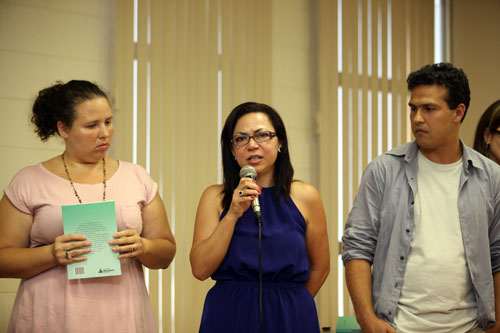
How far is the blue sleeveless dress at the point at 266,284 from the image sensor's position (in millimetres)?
2170

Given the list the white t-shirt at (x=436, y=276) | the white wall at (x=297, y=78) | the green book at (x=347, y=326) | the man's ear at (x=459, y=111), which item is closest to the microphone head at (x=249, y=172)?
the white t-shirt at (x=436, y=276)

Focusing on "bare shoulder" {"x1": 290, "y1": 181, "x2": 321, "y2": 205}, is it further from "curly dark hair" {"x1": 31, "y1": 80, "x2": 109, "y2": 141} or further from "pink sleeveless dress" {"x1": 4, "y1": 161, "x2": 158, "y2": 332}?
"curly dark hair" {"x1": 31, "y1": 80, "x2": 109, "y2": 141}

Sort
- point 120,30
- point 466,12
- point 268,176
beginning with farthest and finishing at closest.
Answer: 1. point 466,12
2. point 120,30
3. point 268,176

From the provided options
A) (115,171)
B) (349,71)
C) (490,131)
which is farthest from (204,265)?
(349,71)

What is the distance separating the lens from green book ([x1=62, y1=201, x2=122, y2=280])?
2258 mm

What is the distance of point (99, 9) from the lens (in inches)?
157

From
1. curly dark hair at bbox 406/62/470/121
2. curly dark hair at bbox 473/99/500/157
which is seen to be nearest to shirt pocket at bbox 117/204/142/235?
curly dark hair at bbox 406/62/470/121

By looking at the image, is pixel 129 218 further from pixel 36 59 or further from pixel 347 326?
pixel 36 59

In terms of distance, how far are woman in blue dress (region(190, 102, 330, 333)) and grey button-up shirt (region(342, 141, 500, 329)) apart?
196 millimetres

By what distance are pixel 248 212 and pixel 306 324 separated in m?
0.50

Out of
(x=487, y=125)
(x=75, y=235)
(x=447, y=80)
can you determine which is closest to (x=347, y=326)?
(x=487, y=125)

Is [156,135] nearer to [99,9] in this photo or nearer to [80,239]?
[99,9]

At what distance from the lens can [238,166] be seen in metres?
2.44

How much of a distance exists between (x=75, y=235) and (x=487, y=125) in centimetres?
210
